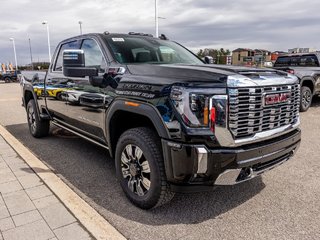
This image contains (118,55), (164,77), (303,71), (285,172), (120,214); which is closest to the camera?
(164,77)

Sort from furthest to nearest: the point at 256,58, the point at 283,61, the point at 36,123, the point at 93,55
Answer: the point at 256,58, the point at 283,61, the point at 36,123, the point at 93,55

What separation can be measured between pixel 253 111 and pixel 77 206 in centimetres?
202

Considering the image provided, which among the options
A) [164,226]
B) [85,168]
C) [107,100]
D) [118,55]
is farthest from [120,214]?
[118,55]

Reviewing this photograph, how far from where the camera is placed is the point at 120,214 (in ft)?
10.3

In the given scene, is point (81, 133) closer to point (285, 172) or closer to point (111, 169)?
point (111, 169)

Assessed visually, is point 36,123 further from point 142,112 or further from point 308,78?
point 308,78

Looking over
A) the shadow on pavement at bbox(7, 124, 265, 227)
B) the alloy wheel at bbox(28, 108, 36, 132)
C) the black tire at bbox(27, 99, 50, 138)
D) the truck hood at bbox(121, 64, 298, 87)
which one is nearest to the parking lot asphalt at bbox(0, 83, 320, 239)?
the shadow on pavement at bbox(7, 124, 265, 227)

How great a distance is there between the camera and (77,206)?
10.4ft

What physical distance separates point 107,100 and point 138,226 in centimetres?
145

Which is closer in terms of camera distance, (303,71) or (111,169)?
(111,169)

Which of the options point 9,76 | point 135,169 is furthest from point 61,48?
point 9,76

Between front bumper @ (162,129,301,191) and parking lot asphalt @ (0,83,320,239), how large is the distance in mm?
474

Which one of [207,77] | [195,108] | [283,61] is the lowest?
[195,108]

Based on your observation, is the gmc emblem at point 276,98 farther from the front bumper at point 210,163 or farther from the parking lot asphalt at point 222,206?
the parking lot asphalt at point 222,206
